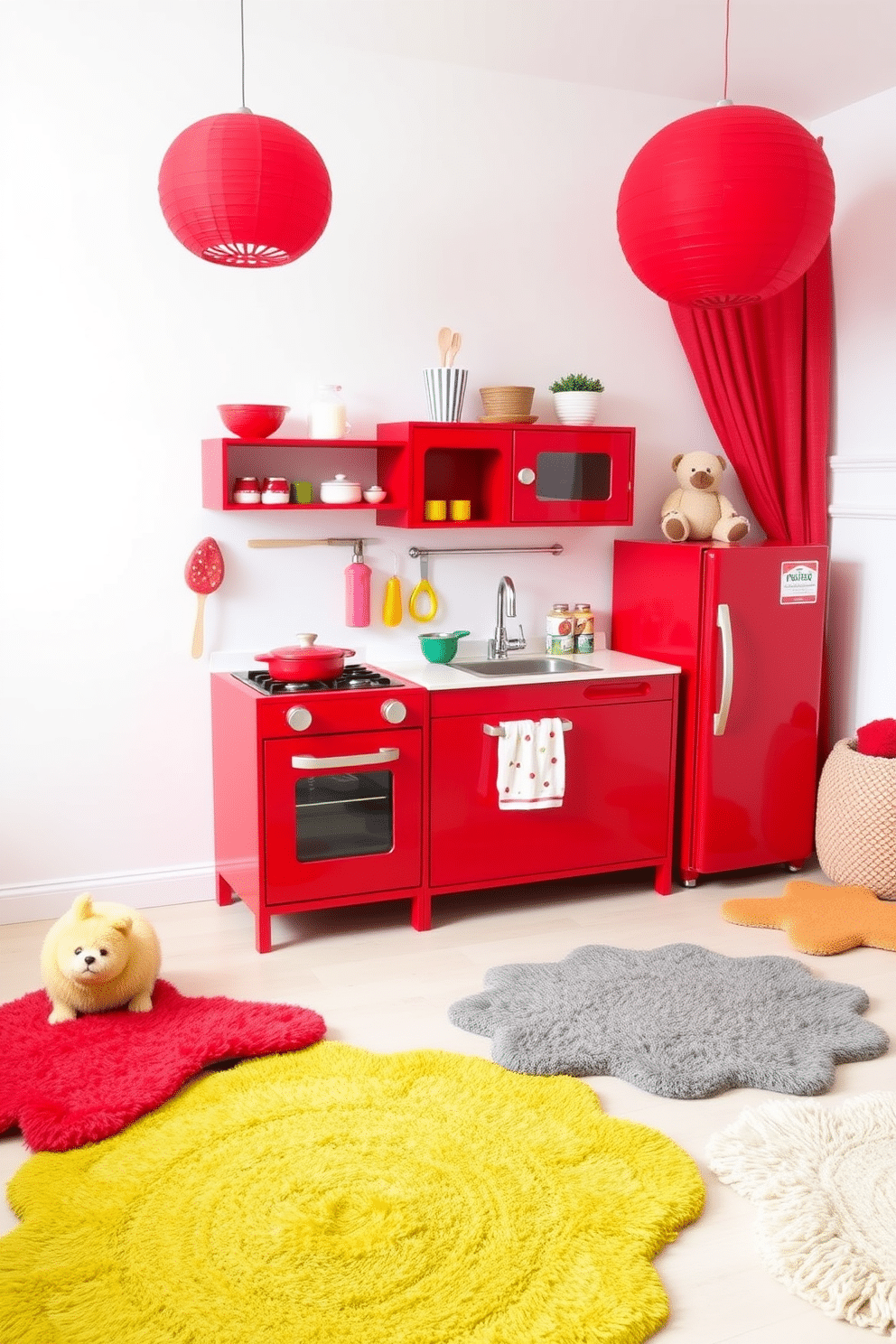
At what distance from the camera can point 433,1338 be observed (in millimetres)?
1802

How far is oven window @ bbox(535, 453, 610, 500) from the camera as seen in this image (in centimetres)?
376

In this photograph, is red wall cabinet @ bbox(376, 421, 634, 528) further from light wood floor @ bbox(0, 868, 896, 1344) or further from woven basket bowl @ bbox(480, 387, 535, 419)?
light wood floor @ bbox(0, 868, 896, 1344)

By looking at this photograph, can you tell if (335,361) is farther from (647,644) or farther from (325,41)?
(647,644)

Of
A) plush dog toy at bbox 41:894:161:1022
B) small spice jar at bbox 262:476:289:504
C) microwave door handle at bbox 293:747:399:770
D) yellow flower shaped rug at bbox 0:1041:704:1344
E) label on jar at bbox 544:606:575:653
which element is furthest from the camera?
label on jar at bbox 544:606:575:653

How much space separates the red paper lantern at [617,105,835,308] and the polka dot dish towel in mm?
1408

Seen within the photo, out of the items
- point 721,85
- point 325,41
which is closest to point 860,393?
point 721,85

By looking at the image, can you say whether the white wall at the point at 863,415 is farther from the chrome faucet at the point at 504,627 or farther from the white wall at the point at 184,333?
the chrome faucet at the point at 504,627

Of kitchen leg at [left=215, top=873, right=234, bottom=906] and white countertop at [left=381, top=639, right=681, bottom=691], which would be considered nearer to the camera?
white countertop at [left=381, top=639, right=681, bottom=691]

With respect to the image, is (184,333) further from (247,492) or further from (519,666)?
(519,666)

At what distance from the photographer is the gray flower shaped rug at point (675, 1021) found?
2.62 meters

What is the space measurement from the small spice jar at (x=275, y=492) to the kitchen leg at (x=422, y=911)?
4.06 ft

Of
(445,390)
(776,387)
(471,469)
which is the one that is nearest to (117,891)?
(471,469)

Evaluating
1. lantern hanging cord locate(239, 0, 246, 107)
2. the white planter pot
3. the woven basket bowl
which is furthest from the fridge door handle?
lantern hanging cord locate(239, 0, 246, 107)

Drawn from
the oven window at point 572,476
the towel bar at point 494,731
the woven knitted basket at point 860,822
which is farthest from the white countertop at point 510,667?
the woven knitted basket at point 860,822
